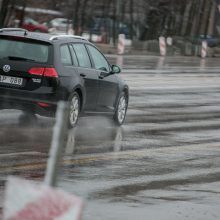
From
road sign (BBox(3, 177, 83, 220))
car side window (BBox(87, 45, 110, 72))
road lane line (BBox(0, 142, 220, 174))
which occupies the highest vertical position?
car side window (BBox(87, 45, 110, 72))

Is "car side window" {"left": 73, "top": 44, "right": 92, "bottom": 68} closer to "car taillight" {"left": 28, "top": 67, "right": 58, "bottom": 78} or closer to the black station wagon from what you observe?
the black station wagon

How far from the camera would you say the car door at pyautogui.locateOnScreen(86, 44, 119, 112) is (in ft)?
51.0

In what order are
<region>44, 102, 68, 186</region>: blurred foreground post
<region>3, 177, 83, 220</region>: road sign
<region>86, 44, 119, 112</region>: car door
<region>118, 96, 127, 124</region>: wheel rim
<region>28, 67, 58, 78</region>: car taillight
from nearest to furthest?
<region>3, 177, 83, 220</region>: road sign, <region>44, 102, 68, 186</region>: blurred foreground post, <region>28, 67, 58, 78</region>: car taillight, <region>86, 44, 119, 112</region>: car door, <region>118, 96, 127, 124</region>: wheel rim

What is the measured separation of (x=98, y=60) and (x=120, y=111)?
1180mm

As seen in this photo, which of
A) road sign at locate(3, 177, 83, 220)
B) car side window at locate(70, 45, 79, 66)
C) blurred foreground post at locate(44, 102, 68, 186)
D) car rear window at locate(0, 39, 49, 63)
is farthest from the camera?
car side window at locate(70, 45, 79, 66)

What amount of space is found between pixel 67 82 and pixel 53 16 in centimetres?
6356

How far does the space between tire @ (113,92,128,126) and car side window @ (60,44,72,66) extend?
1954mm

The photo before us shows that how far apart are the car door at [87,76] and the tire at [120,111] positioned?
0.84 metres

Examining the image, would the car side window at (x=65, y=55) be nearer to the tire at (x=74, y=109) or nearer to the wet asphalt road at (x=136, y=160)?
the tire at (x=74, y=109)

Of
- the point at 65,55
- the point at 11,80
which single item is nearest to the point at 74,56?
the point at 65,55

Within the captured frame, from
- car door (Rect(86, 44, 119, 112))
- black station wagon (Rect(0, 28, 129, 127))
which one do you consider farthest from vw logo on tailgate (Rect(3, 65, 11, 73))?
car door (Rect(86, 44, 119, 112))

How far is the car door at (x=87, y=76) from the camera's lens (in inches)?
588

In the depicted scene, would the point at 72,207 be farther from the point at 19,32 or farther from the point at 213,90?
the point at 213,90

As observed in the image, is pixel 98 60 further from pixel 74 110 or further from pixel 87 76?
pixel 74 110
